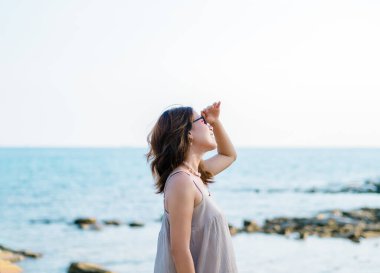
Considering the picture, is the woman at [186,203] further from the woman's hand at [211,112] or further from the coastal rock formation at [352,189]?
the coastal rock formation at [352,189]

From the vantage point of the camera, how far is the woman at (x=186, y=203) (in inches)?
141

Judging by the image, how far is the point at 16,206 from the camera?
37.9 m

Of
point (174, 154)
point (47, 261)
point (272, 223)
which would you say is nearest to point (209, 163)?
point (174, 154)

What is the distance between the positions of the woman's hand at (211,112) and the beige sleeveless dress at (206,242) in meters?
0.70

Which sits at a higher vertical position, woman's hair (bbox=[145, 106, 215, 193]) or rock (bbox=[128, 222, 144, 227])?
woman's hair (bbox=[145, 106, 215, 193])

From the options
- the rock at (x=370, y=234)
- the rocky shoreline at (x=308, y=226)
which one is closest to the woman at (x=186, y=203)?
the rocky shoreline at (x=308, y=226)

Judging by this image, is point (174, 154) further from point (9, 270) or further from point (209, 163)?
point (9, 270)

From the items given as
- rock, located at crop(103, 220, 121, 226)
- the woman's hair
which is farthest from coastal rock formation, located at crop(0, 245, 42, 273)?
the woman's hair

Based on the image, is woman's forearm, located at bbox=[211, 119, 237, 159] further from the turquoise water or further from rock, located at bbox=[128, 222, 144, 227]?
rock, located at bbox=[128, 222, 144, 227]

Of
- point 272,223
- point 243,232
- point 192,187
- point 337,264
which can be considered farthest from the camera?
point 272,223

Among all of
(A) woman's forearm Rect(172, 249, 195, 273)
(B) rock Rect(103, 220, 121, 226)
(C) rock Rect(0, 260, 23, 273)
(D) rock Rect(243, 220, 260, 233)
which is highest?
(A) woman's forearm Rect(172, 249, 195, 273)

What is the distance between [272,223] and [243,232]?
327cm

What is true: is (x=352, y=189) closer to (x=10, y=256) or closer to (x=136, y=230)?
(x=136, y=230)

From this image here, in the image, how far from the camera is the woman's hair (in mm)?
3842
